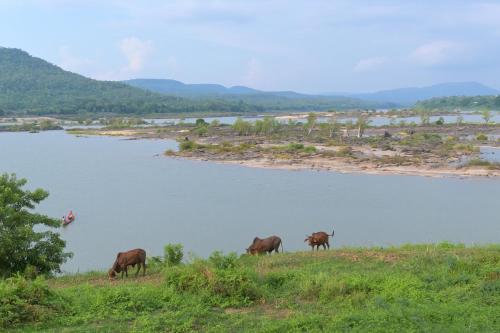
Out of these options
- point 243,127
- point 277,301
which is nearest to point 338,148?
point 243,127

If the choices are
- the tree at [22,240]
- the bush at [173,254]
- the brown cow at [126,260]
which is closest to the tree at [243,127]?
the tree at [22,240]

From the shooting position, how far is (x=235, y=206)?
3469 cm

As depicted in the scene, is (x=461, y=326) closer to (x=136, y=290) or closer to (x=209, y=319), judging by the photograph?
(x=209, y=319)

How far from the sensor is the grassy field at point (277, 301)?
8.34 metres

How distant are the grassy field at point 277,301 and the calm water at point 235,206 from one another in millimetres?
12194

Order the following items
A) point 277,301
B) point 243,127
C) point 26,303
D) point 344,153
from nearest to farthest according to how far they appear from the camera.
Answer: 1. point 26,303
2. point 277,301
3. point 344,153
4. point 243,127

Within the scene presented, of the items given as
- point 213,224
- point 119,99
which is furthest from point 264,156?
point 119,99

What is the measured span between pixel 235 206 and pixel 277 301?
24831 mm

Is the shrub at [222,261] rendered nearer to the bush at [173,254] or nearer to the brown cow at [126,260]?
the brown cow at [126,260]

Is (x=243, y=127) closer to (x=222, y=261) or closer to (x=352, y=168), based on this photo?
(x=352, y=168)

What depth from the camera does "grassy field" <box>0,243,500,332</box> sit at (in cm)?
834

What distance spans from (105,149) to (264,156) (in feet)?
76.8

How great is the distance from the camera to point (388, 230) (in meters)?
27.9

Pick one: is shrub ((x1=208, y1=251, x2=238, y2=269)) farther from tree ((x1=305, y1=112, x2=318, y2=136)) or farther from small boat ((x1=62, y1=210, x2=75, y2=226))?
tree ((x1=305, y1=112, x2=318, y2=136))
